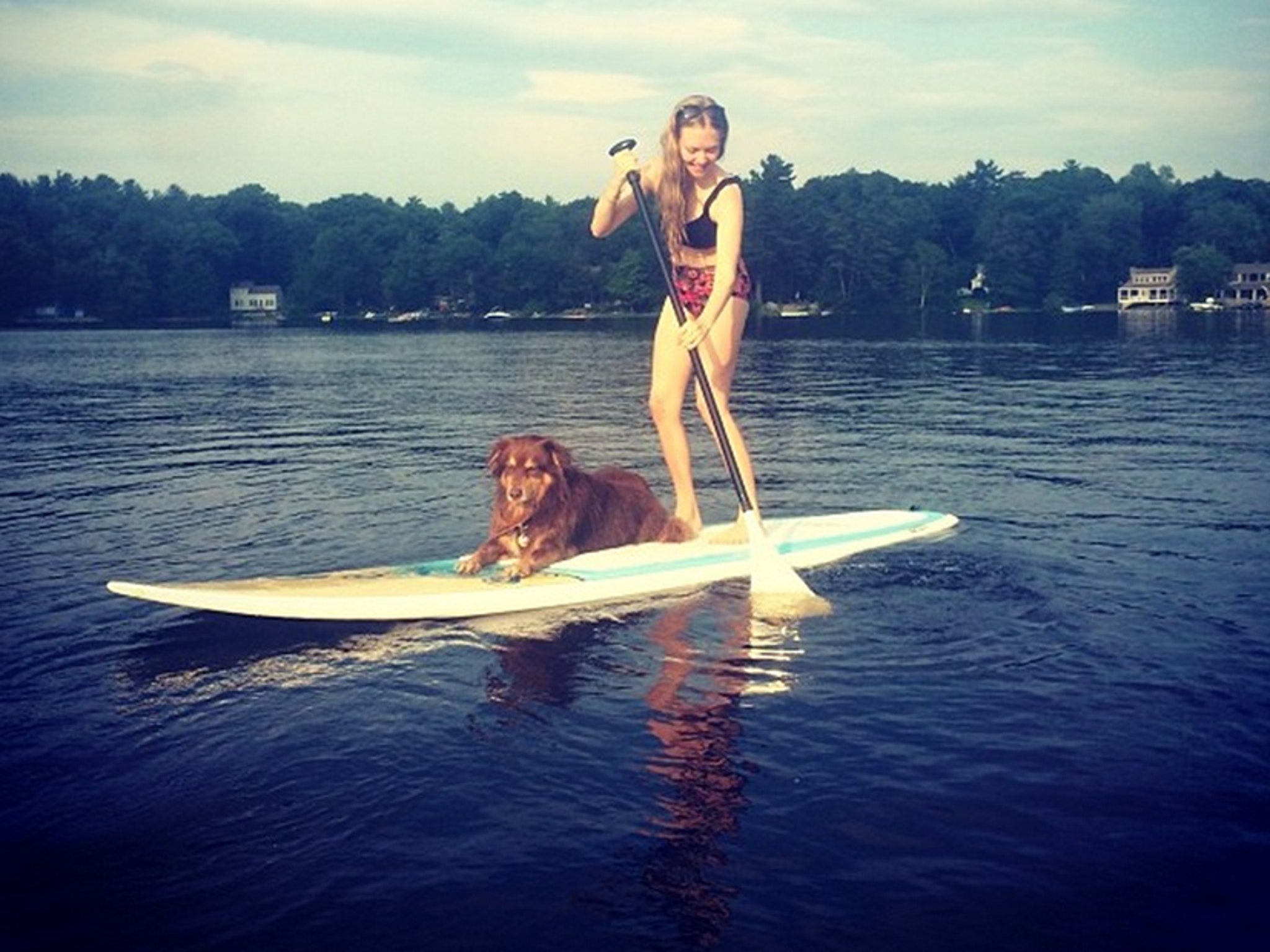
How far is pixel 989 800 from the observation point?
546 cm

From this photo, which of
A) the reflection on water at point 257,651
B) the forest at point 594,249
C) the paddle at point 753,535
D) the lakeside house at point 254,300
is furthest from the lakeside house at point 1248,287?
the reflection on water at point 257,651

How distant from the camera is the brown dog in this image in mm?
8852

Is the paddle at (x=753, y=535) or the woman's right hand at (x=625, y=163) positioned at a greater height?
the woman's right hand at (x=625, y=163)

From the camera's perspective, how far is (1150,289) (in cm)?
15038

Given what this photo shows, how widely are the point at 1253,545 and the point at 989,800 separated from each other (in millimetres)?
6575

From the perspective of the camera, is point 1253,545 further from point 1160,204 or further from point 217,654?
point 1160,204

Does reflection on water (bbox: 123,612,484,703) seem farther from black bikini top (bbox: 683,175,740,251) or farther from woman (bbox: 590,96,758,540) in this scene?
black bikini top (bbox: 683,175,740,251)

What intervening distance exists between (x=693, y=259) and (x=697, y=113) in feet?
4.12

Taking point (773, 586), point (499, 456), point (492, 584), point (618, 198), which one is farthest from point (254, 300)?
point (773, 586)

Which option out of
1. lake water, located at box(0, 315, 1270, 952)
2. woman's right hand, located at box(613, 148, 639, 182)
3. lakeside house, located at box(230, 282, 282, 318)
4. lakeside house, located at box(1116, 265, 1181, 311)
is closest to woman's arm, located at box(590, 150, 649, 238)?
woman's right hand, located at box(613, 148, 639, 182)

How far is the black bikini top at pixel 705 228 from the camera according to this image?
1016cm

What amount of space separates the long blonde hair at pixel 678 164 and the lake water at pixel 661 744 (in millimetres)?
3342

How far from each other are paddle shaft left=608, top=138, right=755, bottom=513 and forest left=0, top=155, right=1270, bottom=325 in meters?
126

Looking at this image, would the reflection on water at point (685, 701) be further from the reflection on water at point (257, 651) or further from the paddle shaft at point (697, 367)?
the paddle shaft at point (697, 367)
